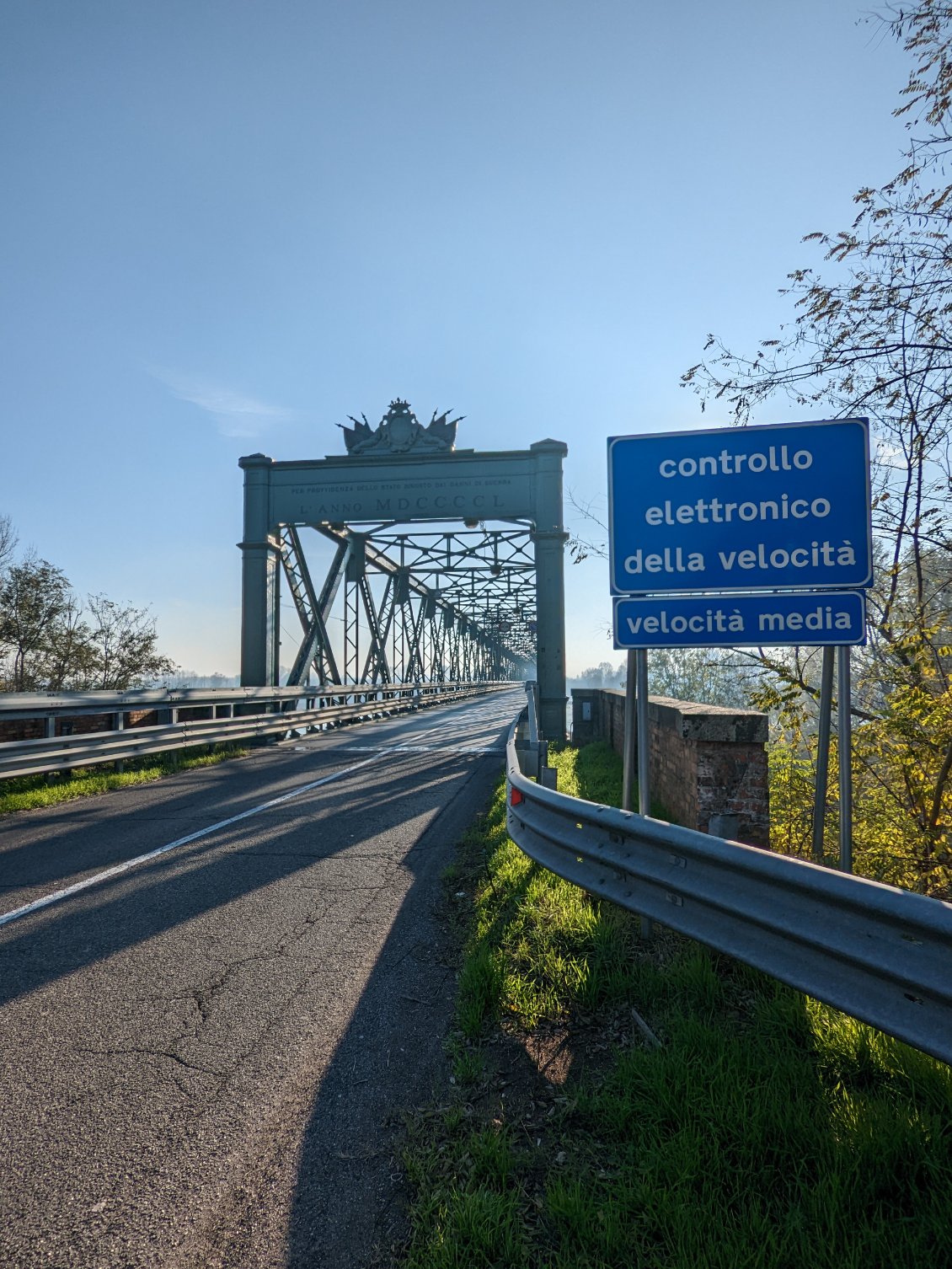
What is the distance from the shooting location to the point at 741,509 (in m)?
3.36

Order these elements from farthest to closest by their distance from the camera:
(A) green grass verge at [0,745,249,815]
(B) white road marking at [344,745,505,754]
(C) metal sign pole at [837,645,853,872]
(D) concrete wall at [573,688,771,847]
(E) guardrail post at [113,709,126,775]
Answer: (B) white road marking at [344,745,505,754], (E) guardrail post at [113,709,126,775], (A) green grass verge at [0,745,249,815], (D) concrete wall at [573,688,771,847], (C) metal sign pole at [837,645,853,872]

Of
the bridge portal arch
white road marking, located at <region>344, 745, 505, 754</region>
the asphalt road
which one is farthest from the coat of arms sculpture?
the asphalt road

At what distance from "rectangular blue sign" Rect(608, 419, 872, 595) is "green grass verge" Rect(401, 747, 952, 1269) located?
189 centimetres

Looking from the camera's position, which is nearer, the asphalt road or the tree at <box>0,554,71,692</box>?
the asphalt road

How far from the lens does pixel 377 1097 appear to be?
231 cm

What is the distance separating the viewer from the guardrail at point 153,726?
739 cm

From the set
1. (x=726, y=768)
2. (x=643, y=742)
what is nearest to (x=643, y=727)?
(x=643, y=742)

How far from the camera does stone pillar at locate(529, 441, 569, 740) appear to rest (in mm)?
13383

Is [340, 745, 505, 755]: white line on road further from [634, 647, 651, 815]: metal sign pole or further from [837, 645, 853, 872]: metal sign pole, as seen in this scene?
[837, 645, 853, 872]: metal sign pole

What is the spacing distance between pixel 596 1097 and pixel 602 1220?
511 millimetres

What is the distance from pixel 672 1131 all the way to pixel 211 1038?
1840 millimetres

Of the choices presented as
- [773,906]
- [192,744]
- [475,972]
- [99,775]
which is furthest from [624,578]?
[192,744]

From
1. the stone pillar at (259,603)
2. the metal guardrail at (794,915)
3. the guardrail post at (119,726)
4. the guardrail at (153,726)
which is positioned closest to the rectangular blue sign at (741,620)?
the metal guardrail at (794,915)

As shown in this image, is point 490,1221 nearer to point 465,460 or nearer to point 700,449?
point 700,449
